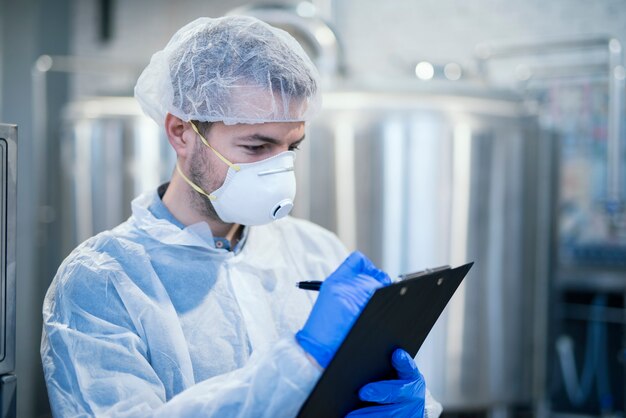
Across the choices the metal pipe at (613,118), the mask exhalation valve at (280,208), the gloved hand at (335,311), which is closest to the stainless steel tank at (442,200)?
the metal pipe at (613,118)

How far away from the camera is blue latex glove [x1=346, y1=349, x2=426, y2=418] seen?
38.2 inches

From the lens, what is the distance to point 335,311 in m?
0.86

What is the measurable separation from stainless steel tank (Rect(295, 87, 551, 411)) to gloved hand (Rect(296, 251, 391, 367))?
4.34ft

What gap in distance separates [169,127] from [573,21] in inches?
103

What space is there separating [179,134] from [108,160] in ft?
4.87

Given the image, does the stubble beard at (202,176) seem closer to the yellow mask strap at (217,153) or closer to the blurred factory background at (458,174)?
the yellow mask strap at (217,153)

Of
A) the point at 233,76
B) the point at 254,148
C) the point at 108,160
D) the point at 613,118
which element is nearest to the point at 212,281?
the point at 254,148

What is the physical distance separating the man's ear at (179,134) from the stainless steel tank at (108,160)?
1.33 m

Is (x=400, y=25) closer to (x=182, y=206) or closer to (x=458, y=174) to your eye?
(x=458, y=174)

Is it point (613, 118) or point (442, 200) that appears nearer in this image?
point (442, 200)

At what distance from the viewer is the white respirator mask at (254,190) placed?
3.51ft

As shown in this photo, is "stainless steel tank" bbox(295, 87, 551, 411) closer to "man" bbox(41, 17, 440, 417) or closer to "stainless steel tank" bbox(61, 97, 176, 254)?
"stainless steel tank" bbox(61, 97, 176, 254)

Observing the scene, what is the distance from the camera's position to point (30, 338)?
123 inches

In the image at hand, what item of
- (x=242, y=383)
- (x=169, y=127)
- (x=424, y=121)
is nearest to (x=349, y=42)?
(x=424, y=121)
